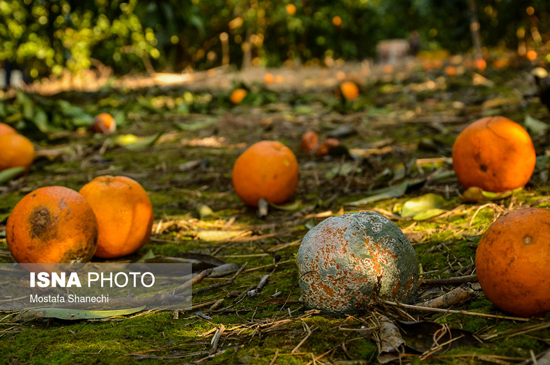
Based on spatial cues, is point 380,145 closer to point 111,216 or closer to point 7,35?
point 111,216

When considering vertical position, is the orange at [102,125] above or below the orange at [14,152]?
below

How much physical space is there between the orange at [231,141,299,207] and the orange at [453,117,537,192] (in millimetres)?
1073

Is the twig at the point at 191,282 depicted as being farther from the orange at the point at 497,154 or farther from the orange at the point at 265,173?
the orange at the point at 497,154

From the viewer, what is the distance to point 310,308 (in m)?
1.87

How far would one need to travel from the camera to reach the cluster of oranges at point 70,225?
2201 millimetres

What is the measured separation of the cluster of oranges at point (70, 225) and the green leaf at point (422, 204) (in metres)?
1.48

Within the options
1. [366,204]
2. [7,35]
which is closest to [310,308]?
[366,204]

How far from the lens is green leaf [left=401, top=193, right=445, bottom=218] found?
111 inches

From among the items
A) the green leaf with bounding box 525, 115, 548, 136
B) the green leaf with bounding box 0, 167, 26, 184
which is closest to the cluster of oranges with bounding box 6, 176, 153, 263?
the green leaf with bounding box 0, 167, 26, 184

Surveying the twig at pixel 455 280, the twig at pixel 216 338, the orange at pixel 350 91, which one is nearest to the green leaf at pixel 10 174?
the twig at pixel 216 338

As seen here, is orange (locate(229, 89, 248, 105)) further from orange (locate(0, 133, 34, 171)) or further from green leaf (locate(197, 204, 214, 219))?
green leaf (locate(197, 204, 214, 219))

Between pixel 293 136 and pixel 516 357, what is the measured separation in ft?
14.4

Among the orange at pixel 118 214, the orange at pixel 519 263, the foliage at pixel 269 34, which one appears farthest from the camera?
the foliage at pixel 269 34

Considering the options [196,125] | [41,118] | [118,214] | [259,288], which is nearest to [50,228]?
[118,214]
